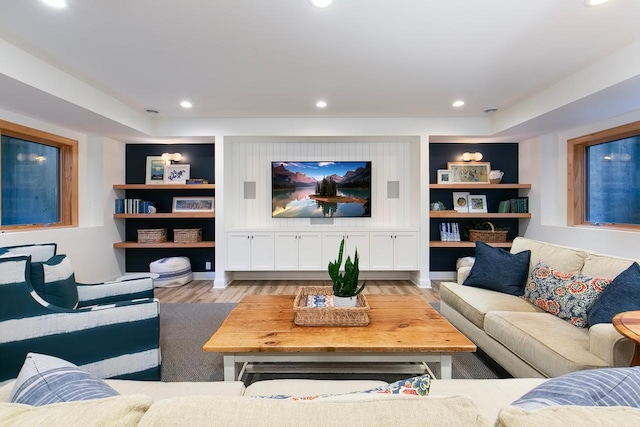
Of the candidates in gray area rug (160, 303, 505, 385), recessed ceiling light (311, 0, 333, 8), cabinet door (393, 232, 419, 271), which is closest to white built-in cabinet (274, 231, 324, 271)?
cabinet door (393, 232, 419, 271)

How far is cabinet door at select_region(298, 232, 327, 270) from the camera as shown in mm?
4398

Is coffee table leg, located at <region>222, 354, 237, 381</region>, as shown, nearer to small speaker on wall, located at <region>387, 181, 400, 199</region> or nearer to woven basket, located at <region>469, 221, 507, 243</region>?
small speaker on wall, located at <region>387, 181, 400, 199</region>

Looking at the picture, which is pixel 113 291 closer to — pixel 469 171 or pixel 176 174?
pixel 176 174

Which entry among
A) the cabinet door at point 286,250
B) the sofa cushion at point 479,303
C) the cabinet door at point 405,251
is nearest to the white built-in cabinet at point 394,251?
the cabinet door at point 405,251

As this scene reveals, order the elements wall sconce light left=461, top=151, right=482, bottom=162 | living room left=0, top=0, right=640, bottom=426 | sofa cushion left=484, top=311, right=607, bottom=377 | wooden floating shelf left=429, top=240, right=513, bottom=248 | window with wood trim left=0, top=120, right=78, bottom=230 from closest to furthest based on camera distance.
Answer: sofa cushion left=484, top=311, right=607, bottom=377, living room left=0, top=0, right=640, bottom=426, window with wood trim left=0, top=120, right=78, bottom=230, wooden floating shelf left=429, top=240, right=513, bottom=248, wall sconce light left=461, top=151, right=482, bottom=162

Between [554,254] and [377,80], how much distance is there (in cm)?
218

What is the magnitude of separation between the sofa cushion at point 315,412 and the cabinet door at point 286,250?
3886 mm

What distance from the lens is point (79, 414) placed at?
483 millimetres

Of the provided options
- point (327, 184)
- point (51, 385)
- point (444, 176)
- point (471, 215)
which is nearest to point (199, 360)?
point (51, 385)

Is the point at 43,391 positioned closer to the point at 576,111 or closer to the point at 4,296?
the point at 4,296

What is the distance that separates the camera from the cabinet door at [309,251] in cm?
440

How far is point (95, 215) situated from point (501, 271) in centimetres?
508

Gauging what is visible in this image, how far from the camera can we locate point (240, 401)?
0.52 meters

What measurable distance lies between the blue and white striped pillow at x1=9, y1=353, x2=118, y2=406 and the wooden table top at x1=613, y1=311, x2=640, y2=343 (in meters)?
1.87
